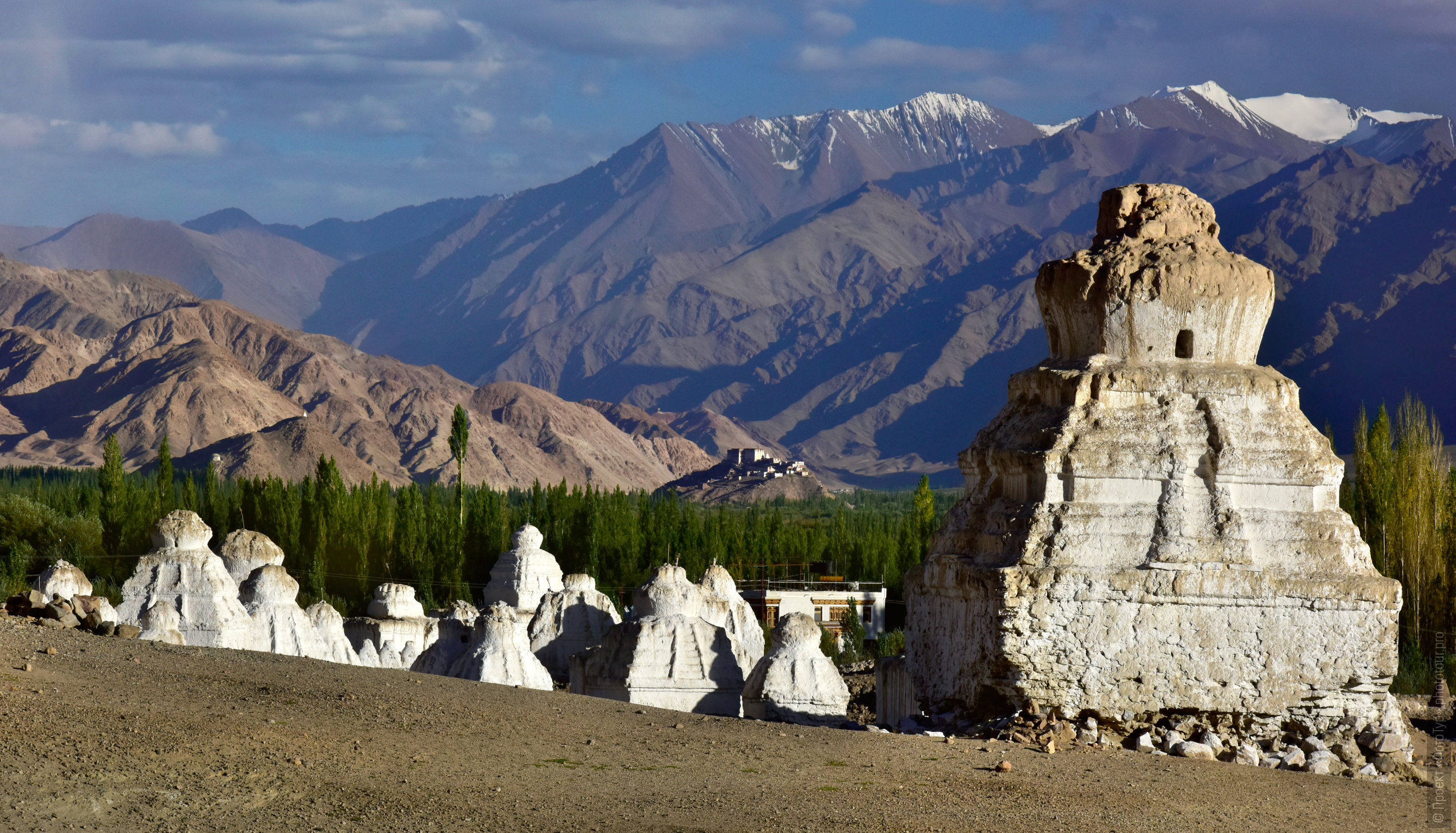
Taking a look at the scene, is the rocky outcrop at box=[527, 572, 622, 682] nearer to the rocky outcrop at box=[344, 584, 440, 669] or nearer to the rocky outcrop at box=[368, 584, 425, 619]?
the rocky outcrop at box=[344, 584, 440, 669]

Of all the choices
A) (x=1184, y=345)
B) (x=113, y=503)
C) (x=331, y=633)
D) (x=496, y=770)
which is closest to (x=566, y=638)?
(x=331, y=633)

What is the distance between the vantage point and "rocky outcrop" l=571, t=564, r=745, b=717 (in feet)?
62.1

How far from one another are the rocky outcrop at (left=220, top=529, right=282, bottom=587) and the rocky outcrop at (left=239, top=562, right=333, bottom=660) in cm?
257

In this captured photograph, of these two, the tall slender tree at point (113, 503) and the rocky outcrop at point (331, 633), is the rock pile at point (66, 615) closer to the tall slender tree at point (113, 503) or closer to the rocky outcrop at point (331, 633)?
the rocky outcrop at point (331, 633)

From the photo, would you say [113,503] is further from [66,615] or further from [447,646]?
[66,615]

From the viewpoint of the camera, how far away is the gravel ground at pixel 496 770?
9.77 meters

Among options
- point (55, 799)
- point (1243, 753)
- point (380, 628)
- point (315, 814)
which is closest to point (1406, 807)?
point (1243, 753)

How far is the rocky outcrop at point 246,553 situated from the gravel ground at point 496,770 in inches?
448

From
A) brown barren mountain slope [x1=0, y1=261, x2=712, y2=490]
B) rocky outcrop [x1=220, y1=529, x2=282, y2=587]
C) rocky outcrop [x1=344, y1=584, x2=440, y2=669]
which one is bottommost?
rocky outcrop [x1=344, y1=584, x2=440, y2=669]

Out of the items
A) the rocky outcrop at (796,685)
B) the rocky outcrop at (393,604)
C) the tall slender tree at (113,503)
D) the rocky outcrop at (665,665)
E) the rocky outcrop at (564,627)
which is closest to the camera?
the rocky outcrop at (796,685)

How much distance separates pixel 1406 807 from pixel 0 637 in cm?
1084

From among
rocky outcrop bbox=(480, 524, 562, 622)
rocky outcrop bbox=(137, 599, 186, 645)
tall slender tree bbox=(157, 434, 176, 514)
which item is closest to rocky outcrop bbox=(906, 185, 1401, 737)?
rocky outcrop bbox=(137, 599, 186, 645)

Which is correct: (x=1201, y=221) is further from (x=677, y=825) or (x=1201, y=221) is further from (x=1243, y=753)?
(x=677, y=825)

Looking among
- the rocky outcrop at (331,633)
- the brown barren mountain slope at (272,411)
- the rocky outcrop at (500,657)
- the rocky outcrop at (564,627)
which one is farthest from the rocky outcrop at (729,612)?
the brown barren mountain slope at (272,411)
